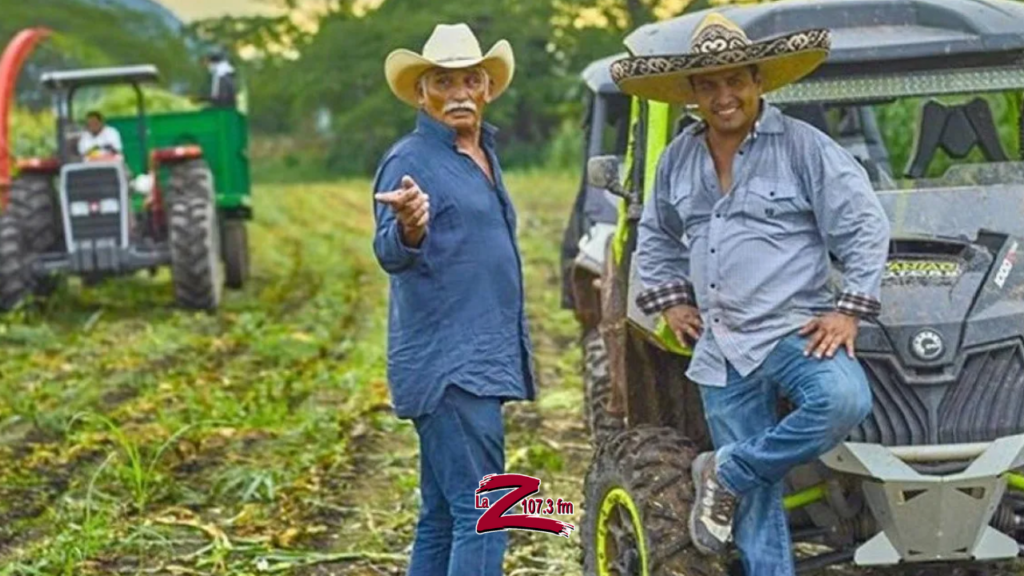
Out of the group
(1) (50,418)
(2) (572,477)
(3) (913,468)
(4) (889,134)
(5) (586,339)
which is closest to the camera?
(3) (913,468)

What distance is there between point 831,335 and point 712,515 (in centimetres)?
61

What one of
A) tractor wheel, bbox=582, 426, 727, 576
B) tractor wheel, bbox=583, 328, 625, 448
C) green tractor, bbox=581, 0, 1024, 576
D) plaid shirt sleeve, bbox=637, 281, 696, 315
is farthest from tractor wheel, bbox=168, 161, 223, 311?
plaid shirt sleeve, bbox=637, 281, 696, 315

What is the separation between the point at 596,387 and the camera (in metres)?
8.20

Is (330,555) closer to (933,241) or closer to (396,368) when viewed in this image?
(396,368)

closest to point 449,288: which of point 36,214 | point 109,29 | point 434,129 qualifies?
point 434,129

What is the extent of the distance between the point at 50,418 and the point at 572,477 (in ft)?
9.96

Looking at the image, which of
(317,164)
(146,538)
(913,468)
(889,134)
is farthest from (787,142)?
(317,164)

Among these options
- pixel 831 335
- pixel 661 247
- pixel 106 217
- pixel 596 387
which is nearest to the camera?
pixel 831 335

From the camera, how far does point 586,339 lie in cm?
898

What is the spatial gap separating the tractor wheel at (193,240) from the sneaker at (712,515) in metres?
9.88

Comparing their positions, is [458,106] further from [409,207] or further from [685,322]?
[685,322]

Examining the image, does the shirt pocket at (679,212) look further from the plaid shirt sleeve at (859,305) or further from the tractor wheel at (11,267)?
the tractor wheel at (11,267)

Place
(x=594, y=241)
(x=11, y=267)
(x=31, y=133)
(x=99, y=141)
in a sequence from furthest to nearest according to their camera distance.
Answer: (x=31, y=133) → (x=99, y=141) → (x=11, y=267) → (x=594, y=241)

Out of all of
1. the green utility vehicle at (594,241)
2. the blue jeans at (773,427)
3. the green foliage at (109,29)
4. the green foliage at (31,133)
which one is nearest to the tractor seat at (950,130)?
the green utility vehicle at (594,241)
